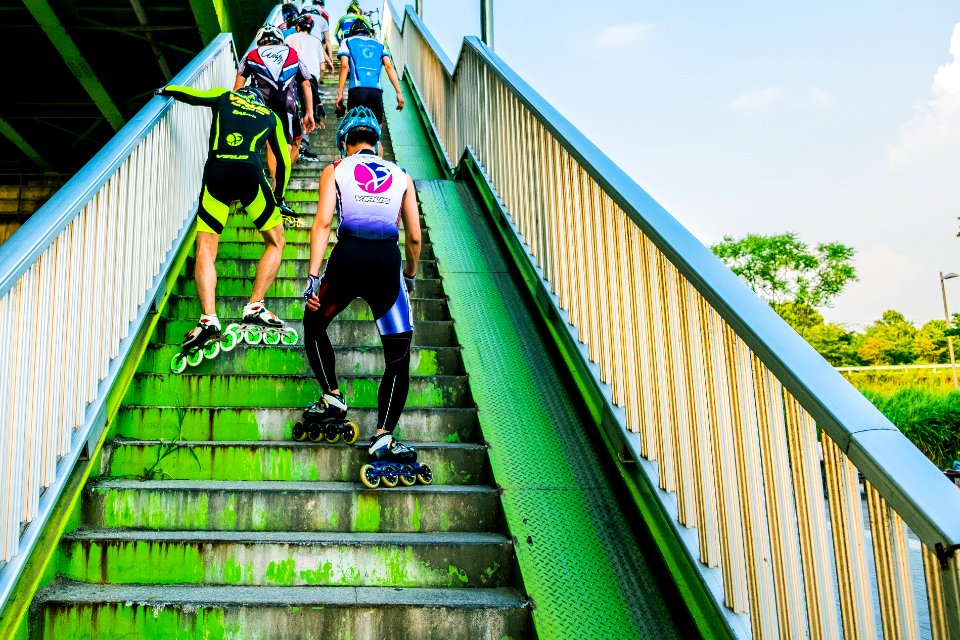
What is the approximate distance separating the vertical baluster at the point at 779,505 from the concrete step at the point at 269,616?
92 cm

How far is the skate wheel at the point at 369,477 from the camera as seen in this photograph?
3.13m

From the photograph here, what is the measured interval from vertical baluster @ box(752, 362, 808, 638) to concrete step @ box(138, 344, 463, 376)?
223cm

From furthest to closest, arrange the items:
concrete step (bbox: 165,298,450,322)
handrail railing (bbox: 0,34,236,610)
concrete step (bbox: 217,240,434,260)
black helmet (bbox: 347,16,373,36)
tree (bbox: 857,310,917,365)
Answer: tree (bbox: 857,310,917,365) → black helmet (bbox: 347,16,373,36) → concrete step (bbox: 217,240,434,260) → concrete step (bbox: 165,298,450,322) → handrail railing (bbox: 0,34,236,610)

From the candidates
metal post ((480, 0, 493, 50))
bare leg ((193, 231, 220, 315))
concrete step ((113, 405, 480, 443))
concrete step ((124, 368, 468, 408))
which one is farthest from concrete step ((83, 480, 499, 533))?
metal post ((480, 0, 493, 50))

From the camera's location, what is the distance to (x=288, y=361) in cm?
405

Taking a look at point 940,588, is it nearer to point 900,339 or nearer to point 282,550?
point 282,550

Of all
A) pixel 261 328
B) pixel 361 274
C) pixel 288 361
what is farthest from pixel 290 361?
pixel 361 274

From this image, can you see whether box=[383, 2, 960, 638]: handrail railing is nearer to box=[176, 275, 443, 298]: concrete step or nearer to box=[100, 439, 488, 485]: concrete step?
box=[100, 439, 488, 485]: concrete step

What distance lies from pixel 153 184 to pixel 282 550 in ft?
7.32

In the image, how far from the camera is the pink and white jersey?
3.43m

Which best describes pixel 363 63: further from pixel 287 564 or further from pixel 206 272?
pixel 287 564

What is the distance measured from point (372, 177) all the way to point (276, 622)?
1941 millimetres

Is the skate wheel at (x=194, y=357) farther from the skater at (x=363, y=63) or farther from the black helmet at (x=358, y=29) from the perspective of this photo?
the black helmet at (x=358, y=29)

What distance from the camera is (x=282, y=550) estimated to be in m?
2.84
